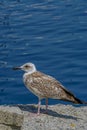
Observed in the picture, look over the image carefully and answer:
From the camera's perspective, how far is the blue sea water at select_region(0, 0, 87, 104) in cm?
1434

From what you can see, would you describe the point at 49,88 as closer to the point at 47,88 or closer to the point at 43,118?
the point at 47,88

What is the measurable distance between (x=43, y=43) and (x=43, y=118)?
6.80m

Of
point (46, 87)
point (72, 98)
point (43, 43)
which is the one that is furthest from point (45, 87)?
point (43, 43)

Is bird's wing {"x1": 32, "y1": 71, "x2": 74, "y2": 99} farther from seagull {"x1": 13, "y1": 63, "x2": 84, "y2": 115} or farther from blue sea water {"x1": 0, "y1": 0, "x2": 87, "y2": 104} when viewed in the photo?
blue sea water {"x1": 0, "y1": 0, "x2": 87, "y2": 104}

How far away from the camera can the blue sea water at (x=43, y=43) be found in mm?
14336

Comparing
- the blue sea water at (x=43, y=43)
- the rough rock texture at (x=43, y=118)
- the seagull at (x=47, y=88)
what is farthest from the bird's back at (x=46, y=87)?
the blue sea water at (x=43, y=43)

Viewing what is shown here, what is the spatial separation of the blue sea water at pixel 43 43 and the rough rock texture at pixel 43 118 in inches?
88.6

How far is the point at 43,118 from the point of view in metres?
10.8

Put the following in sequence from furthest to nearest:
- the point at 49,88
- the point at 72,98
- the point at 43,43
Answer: the point at 43,43, the point at 49,88, the point at 72,98

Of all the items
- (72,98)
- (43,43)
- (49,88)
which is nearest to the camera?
(72,98)

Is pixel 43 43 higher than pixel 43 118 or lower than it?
lower

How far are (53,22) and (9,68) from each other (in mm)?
4467

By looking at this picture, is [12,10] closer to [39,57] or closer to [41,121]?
[39,57]

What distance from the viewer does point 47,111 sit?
11.2 m
